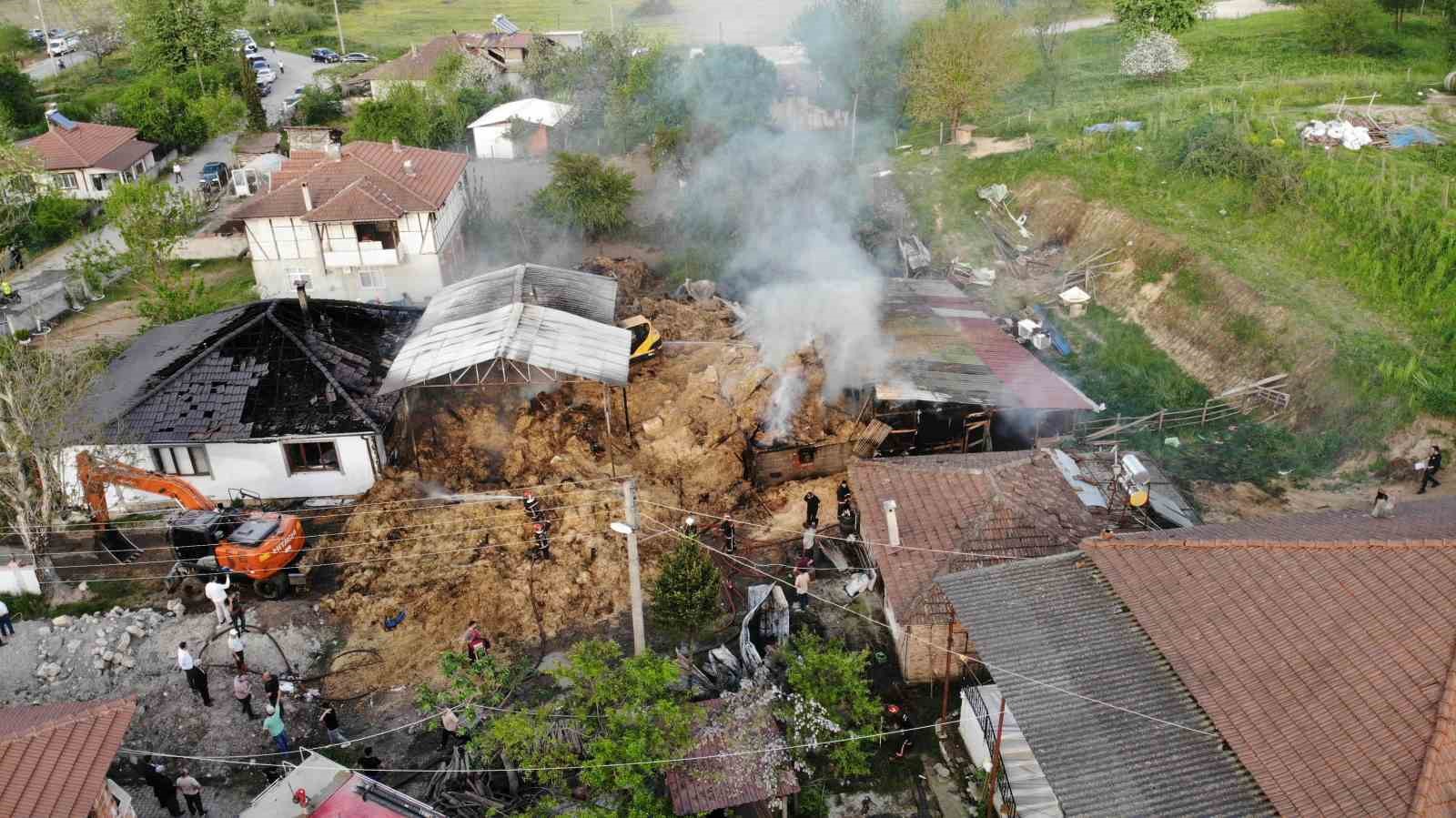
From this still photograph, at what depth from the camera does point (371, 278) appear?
111 feet

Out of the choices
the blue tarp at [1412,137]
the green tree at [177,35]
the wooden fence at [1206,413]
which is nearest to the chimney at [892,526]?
the wooden fence at [1206,413]

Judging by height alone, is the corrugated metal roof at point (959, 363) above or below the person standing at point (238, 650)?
above

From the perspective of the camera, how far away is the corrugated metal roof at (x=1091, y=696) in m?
12.4

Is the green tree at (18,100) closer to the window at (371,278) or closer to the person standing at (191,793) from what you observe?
the window at (371,278)

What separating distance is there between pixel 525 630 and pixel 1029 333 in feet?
60.7

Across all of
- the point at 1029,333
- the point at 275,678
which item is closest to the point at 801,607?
the point at 275,678

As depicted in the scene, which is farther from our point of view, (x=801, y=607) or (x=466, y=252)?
(x=466, y=252)

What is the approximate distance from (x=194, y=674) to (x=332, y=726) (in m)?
3.03

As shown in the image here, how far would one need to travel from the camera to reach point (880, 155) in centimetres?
4356

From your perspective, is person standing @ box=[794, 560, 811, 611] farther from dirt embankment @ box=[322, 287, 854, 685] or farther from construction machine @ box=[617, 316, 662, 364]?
construction machine @ box=[617, 316, 662, 364]

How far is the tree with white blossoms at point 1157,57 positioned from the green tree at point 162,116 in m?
49.5

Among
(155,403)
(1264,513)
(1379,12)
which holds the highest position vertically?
(1379,12)

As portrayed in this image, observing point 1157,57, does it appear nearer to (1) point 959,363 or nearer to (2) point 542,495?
(1) point 959,363

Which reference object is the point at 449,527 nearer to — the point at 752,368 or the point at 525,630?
the point at 525,630
